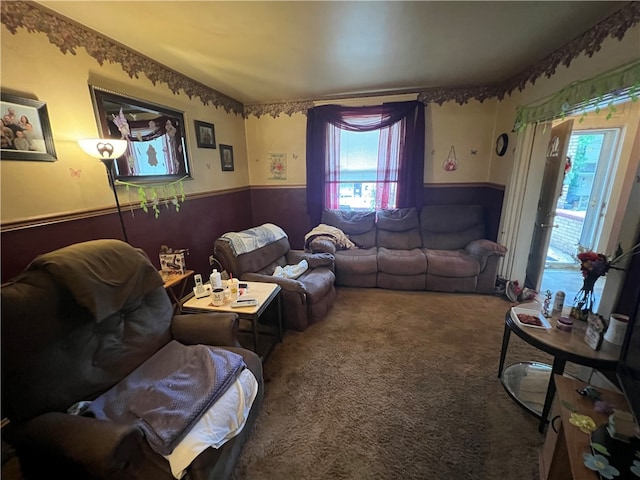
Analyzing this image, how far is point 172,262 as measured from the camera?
2.43 meters

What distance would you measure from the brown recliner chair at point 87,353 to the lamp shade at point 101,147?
29.5 inches

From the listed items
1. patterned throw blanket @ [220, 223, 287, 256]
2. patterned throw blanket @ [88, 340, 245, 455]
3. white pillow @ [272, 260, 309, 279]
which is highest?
patterned throw blanket @ [220, 223, 287, 256]

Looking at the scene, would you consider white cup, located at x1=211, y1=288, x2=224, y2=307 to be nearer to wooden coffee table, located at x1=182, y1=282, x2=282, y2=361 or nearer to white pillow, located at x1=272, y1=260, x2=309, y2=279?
wooden coffee table, located at x1=182, y1=282, x2=282, y2=361

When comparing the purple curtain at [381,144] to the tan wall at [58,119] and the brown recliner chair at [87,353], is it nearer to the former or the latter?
the tan wall at [58,119]

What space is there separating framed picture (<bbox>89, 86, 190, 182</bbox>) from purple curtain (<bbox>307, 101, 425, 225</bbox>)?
1.74 meters

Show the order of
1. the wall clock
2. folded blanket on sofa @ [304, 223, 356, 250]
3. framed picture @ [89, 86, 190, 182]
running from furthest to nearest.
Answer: folded blanket on sofa @ [304, 223, 356, 250]
the wall clock
framed picture @ [89, 86, 190, 182]

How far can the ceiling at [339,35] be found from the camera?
5.55 feet

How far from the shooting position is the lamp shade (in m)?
1.74

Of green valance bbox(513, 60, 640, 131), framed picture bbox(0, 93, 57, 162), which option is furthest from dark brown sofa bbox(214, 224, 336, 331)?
green valance bbox(513, 60, 640, 131)

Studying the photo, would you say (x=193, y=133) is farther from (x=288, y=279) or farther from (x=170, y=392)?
(x=170, y=392)

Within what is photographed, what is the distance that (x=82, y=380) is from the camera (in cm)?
121

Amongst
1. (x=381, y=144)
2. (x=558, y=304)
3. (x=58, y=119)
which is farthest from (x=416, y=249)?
(x=58, y=119)

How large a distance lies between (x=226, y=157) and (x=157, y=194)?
1322 mm

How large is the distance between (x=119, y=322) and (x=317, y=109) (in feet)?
11.2
